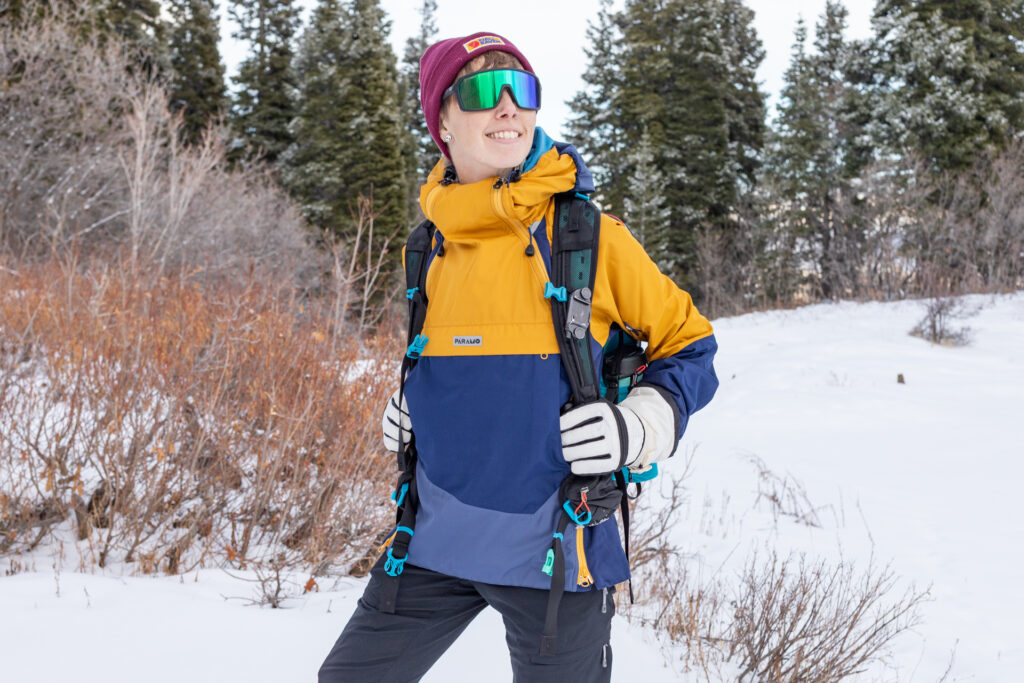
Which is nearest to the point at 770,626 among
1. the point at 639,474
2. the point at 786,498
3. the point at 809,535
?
the point at 639,474

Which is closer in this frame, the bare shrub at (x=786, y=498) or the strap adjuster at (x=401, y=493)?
the strap adjuster at (x=401, y=493)

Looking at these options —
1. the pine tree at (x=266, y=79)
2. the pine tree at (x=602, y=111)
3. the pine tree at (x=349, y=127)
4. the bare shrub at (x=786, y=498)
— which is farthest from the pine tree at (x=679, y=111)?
the bare shrub at (x=786, y=498)

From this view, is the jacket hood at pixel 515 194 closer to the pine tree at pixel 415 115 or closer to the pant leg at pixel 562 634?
the pant leg at pixel 562 634

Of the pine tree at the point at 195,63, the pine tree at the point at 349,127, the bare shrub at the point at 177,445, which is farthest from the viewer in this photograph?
the pine tree at the point at 195,63

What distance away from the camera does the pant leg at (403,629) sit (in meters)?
1.42

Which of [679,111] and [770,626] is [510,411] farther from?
[679,111]

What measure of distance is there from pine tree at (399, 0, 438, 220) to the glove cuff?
88.3 feet

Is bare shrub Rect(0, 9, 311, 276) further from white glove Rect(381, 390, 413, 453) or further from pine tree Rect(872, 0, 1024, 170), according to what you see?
pine tree Rect(872, 0, 1024, 170)

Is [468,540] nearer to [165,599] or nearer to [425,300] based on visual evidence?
[425,300]

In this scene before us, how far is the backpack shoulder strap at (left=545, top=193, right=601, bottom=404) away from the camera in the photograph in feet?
4.40

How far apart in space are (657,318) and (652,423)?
0.22 m

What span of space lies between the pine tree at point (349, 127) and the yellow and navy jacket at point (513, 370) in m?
23.5

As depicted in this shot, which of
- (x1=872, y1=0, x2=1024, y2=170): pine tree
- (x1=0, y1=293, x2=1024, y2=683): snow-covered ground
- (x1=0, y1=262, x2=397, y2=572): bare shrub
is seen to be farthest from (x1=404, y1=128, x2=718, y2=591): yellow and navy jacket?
(x1=872, y1=0, x2=1024, y2=170): pine tree

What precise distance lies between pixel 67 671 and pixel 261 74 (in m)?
29.8
